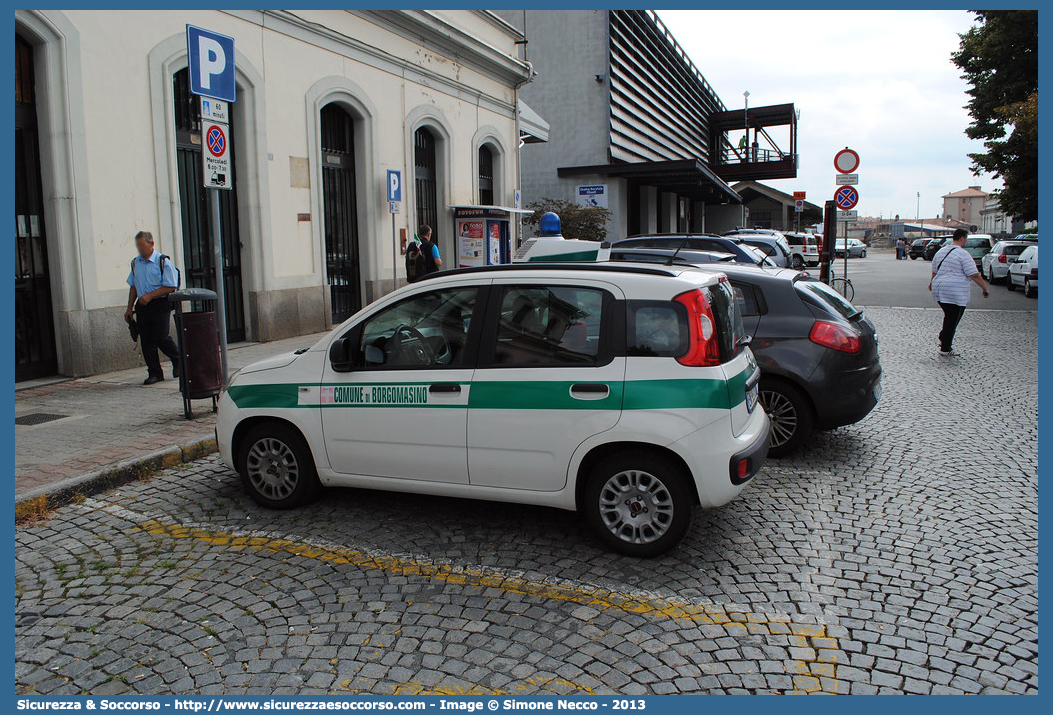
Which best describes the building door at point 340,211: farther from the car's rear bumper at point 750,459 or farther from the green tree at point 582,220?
the green tree at point 582,220

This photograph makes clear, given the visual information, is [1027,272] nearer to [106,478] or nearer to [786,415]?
[786,415]

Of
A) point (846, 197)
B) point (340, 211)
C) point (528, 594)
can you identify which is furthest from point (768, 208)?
point (528, 594)

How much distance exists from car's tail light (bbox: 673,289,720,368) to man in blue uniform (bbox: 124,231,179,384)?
652 centimetres

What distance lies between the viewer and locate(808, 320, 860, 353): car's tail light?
6.59m

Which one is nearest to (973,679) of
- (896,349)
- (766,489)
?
(766,489)

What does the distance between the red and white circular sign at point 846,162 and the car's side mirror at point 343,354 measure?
17260 millimetres

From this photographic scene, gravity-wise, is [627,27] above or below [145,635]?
above

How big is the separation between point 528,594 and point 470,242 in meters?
15.4

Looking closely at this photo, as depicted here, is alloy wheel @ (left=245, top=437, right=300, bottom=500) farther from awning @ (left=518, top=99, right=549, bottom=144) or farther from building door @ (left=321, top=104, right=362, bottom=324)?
awning @ (left=518, top=99, right=549, bottom=144)

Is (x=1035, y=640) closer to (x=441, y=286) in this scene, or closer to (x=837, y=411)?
(x=837, y=411)

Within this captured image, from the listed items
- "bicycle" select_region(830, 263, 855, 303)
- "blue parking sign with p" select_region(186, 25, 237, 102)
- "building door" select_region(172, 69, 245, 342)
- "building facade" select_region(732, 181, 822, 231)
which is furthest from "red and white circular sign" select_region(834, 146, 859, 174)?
"building facade" select_region(732, 181, 822, 231)

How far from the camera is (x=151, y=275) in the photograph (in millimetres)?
9250

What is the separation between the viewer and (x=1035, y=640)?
3.70m

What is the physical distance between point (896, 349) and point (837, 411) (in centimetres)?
695
